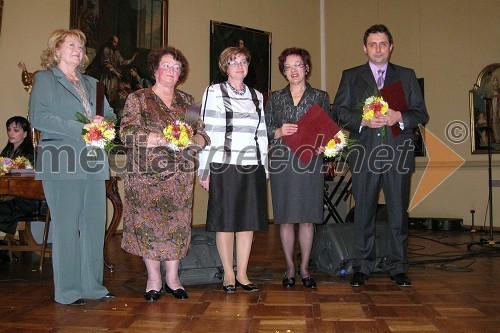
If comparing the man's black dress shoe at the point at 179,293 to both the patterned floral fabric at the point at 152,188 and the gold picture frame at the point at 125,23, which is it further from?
the gold picture frame at the point at 125,23

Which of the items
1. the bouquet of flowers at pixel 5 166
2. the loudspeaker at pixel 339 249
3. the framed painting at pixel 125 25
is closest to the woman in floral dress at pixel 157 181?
the loudspeaker at pixel 339 249

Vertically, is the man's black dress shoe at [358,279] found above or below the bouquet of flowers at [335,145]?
below

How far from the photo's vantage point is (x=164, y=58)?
3.37 metres

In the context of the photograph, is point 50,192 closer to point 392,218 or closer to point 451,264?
point 392,218

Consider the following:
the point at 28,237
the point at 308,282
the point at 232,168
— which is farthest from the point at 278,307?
the point at 28,237

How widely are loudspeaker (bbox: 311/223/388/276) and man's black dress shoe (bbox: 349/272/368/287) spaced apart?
0.25m

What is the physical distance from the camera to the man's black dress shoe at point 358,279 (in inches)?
145

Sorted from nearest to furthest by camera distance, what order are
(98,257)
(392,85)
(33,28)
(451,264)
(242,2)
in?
(98,257) → (392,85) → (451,264) → (33,28) → (242,2)

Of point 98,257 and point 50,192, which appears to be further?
point 98,257

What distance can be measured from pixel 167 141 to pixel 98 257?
3.08 ft

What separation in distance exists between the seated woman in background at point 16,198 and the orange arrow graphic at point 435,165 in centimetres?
653

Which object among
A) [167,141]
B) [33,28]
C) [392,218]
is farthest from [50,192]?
[33,28]

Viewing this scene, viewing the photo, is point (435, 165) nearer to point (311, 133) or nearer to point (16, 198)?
Answer: point (311, 133)

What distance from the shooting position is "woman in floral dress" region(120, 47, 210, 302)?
10.7 ft
